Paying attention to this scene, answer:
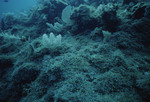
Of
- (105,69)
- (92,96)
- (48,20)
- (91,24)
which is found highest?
(48,20)

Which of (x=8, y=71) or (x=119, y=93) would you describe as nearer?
(x=119, y=93)

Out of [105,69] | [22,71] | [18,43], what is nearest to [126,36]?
[105,69]

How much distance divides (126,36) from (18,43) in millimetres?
5399

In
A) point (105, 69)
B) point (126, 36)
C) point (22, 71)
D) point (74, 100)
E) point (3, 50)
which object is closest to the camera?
point (74, 100)

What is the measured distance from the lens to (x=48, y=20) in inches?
245

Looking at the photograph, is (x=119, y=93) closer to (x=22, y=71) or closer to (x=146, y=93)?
(x=146, y=93)

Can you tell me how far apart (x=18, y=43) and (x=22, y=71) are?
3156 millimetres

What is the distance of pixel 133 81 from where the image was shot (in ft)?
5.43

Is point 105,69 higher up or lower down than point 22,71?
higher up

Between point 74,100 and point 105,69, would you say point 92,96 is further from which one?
point 105,69

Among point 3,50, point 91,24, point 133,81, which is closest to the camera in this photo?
point 133,81

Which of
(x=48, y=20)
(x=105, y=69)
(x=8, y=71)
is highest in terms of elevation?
(x=48, y=20)

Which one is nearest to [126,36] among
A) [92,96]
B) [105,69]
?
[105,69]

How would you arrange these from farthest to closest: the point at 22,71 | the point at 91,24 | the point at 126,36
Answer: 1. the point at 91,24
2. the point at 126,36
3. the point at 22,71
